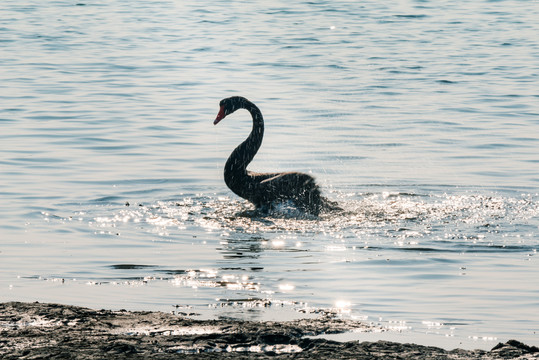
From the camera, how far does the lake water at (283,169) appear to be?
9047 mm

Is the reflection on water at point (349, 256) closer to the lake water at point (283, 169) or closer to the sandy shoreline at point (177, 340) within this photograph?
the lake water at point (283, 169)

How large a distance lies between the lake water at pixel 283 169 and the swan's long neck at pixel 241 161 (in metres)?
0.33

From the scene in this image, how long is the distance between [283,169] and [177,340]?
8444 mm

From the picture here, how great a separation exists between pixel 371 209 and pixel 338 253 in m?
2.34

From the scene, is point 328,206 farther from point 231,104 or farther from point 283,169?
point 283,169

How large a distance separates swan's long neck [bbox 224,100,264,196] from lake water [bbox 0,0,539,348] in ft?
1.08

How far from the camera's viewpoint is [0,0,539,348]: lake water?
9.05 metres

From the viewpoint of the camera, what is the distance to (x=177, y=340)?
7172mm

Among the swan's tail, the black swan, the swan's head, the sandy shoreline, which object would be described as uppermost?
the swan's head

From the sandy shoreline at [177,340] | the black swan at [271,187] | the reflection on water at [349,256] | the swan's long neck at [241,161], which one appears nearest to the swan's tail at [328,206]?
the black swan at [271,187]

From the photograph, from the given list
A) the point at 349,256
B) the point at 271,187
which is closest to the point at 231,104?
the point at 271,187

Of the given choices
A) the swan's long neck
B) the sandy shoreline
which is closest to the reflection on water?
the swan's long neck

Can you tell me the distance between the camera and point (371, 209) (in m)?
12.9

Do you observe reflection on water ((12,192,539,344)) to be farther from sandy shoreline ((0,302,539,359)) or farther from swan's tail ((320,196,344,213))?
sandy shoreline ((0,302,539,359))
